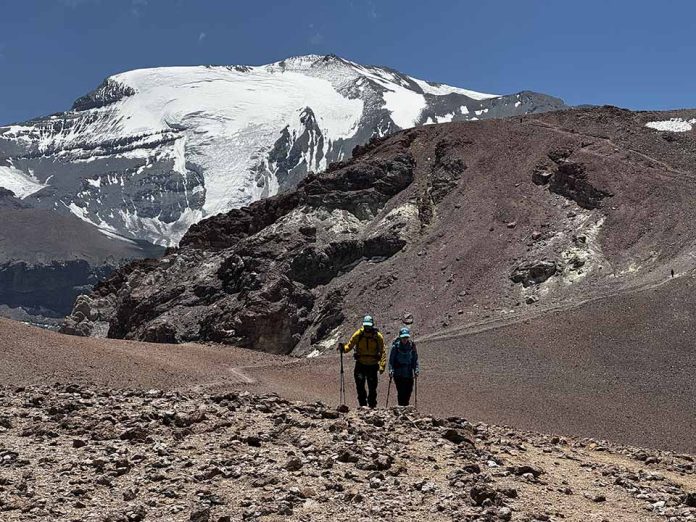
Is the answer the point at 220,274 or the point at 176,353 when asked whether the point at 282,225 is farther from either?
the point at 176,353

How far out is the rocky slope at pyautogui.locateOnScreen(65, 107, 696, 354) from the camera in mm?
33438

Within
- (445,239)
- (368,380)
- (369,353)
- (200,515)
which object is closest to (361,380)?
(368,380)

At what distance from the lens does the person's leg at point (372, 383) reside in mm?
14219

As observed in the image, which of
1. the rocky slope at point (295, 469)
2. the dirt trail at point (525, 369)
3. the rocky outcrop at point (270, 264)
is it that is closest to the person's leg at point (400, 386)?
the rocky slope at point (295, 469)

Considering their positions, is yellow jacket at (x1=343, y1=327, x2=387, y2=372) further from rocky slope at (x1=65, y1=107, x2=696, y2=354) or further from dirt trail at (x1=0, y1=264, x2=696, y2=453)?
rocky slope at (x1=65, y1=107, x2=696, y2=354)

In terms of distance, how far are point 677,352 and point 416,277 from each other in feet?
53.0

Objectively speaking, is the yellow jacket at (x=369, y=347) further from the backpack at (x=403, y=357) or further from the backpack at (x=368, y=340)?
the backpack at (x=403, y=357)

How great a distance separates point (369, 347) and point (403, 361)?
0.65m

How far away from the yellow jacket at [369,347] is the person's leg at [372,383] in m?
0.11

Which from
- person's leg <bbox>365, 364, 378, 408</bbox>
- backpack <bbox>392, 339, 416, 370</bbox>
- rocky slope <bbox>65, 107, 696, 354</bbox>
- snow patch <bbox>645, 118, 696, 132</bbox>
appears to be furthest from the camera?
snow patch <bbox>645, 118, 696, 132</bbox>

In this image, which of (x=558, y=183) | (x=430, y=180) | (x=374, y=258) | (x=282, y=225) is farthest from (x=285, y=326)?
(x=558, y=183)

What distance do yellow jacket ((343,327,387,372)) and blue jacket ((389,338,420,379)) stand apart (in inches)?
9.5

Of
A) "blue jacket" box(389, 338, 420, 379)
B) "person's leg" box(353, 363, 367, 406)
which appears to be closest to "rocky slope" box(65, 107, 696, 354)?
"blue jacket" box(389, 338, 420, 379)

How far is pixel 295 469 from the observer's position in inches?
338
